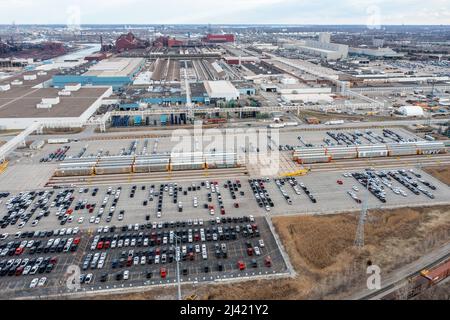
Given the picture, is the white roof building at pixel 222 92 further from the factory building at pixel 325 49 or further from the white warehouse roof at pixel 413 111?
the factory building at pixel 325 49

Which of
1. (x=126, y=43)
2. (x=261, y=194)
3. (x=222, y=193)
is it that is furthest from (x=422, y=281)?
(x=126, y=43)

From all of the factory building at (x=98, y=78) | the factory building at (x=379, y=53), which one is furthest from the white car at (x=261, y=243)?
the factory building at (x=379, y=53)

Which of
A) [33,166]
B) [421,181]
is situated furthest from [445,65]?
[33,166]

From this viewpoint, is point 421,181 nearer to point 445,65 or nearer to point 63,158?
point 63,158

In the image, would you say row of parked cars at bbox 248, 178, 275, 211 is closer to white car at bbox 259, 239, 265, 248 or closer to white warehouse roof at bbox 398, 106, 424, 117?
white car at bbox 259, 239, 265, 248

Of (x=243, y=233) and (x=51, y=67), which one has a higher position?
(x=51, y=67)

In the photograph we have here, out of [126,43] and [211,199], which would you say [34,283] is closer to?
[211,199]
